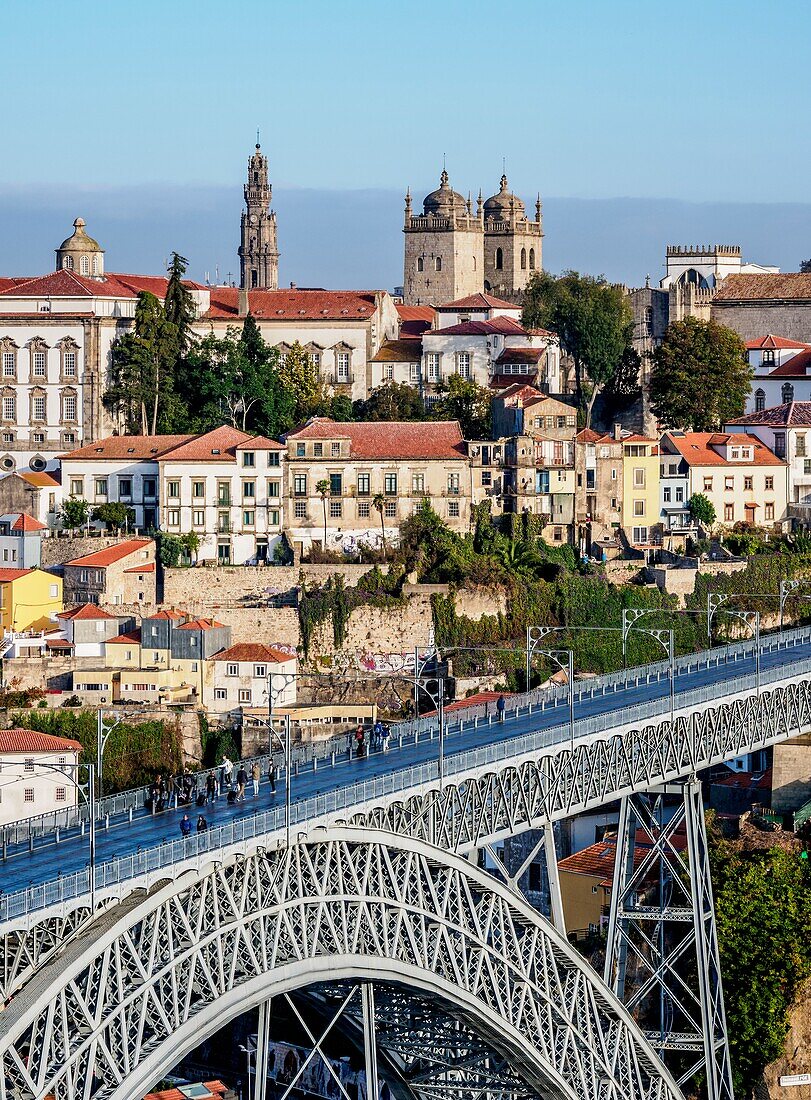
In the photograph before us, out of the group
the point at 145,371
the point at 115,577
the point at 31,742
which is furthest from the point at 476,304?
the point at 31,742

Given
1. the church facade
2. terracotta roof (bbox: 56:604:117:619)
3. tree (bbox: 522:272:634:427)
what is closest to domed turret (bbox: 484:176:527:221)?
the church facade

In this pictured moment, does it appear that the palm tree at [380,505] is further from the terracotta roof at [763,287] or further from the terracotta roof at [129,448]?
the terracotta roof at [763,287]

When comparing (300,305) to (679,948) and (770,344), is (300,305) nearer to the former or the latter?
(770,344)

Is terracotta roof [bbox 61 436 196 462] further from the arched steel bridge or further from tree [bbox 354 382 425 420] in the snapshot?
the arched steel bridge

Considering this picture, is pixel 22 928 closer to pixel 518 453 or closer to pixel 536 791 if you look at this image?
pixel 536 791

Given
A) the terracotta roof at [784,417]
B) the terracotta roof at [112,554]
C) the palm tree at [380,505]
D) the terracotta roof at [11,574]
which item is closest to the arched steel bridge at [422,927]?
the palm tree at [380,505]

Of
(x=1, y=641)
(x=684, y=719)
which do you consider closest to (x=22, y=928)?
(x=684, y=719)
